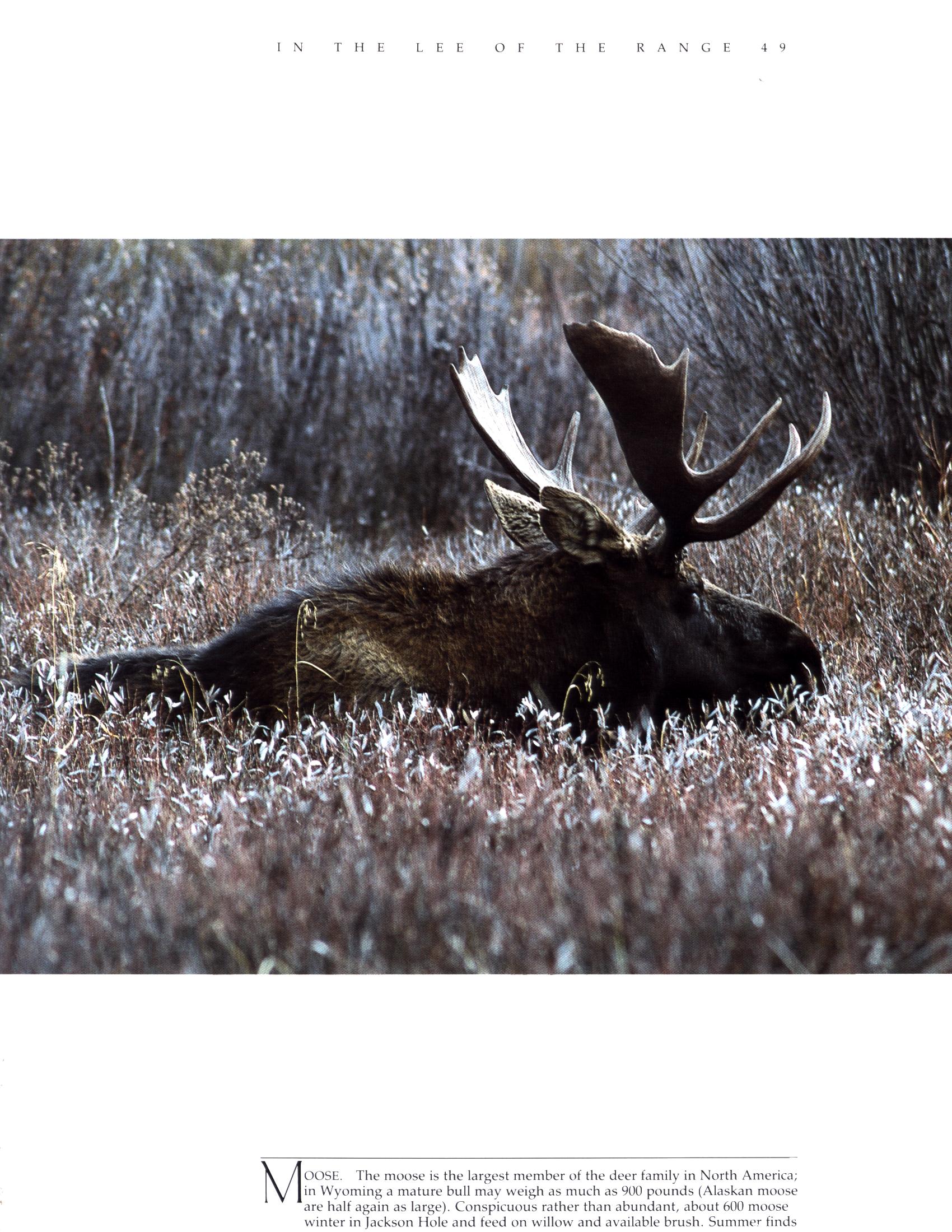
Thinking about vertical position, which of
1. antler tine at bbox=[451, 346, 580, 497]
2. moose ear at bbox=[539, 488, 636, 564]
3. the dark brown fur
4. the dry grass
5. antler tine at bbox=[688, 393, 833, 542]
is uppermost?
antler tine at bbox=[451, 346, 580, 497]

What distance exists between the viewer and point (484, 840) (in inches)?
103

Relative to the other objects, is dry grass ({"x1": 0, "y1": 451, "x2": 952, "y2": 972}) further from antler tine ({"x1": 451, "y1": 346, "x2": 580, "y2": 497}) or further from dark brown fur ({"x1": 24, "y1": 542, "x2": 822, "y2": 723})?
antler tine ({"x1": 451, "y1": 346, "x2": 580, "y2": 497})

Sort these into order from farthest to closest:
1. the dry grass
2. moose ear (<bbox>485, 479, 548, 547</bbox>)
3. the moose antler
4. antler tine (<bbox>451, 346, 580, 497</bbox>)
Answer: antler tine (<bbox>451, 346, 580, 497</bbox>) → moose ear (<bbox>485, 479, 548, 547</bbox>) → the moose antler → the dry grass

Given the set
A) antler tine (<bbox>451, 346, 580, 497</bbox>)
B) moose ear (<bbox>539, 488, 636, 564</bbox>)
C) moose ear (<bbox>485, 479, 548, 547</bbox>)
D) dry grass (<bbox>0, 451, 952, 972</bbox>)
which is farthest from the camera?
antler tine (<bbox>451, 346, 580, 497</bbox>)

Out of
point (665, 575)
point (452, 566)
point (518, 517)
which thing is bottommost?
point (665, 575)

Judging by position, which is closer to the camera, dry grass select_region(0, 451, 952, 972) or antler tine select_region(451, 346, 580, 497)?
dry grass select_region(0, 451, 952, 972)

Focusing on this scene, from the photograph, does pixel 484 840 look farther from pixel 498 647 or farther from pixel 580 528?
pixel 580 528

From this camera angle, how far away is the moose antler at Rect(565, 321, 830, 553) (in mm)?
3561

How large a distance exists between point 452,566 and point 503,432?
176cm

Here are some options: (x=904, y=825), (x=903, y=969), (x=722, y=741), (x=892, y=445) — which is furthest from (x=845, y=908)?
(x=892, y=445)

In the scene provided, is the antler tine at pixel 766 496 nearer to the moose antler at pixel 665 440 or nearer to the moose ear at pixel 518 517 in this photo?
the moose antler at pixel 665 440

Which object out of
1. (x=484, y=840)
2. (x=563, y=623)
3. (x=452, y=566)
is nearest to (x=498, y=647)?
(x=563, y=623)

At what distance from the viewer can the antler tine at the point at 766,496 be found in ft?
11.9

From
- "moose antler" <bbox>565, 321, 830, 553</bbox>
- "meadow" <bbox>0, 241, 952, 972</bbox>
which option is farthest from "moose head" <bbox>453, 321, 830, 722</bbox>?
"meadow" <bbox>0, 241, 952, 972</bbox>
